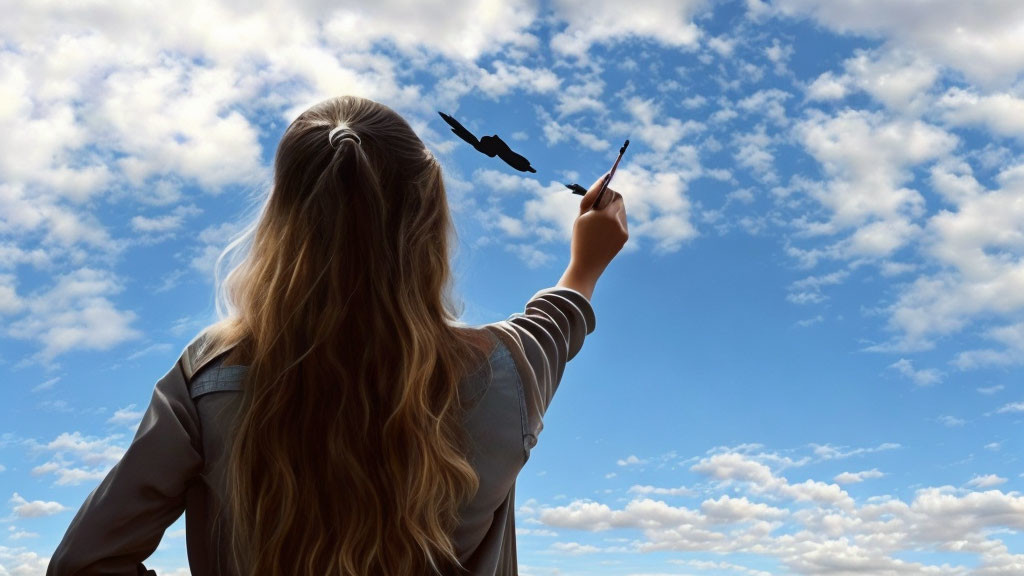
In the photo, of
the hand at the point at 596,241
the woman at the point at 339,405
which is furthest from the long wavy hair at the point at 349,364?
the hand at the point at 596,241

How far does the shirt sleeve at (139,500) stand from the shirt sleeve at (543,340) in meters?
0.81

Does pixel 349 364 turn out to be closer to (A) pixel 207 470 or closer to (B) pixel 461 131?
(A) pixel 207 470

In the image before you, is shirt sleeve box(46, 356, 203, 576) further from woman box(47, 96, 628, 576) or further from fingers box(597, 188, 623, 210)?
fingers box(597, 188, 623, 210)

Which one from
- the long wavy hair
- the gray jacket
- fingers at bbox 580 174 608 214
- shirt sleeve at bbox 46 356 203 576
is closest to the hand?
fingers at bbox 580 174 608 214

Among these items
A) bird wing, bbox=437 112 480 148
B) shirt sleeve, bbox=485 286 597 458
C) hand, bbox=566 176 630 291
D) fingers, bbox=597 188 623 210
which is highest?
bird wing, bbox=437 112 480 148

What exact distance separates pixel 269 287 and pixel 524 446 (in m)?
0.75

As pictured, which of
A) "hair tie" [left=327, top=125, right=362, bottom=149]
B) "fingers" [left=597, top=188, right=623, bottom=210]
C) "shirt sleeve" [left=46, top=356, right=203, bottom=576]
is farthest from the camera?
"fingers" [left=597, top=188, right=623, bottom=210]

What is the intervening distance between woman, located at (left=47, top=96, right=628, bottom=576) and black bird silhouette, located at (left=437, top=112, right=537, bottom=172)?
Result: 0.91 feet

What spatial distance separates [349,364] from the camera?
7.41ft

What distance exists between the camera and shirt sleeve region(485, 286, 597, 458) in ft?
7.85

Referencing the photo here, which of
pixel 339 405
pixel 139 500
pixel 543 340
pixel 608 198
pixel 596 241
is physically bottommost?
pixel 139 500

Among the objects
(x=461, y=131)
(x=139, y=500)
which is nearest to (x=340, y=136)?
(x=461, y=131)

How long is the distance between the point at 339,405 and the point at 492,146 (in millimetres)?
906

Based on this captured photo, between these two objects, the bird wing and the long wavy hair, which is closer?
the long wavy hair
